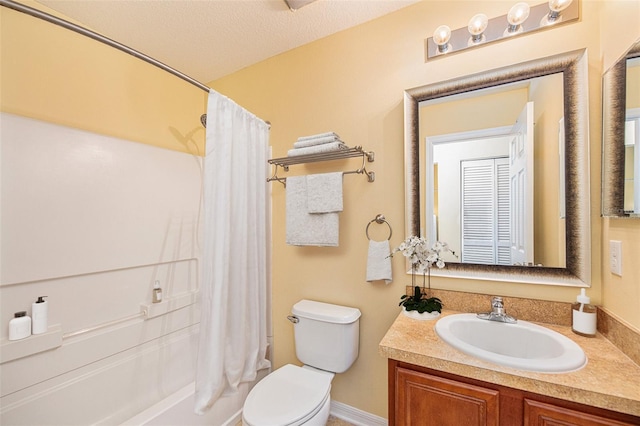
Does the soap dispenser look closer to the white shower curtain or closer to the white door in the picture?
the white door

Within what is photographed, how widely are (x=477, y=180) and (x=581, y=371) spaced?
33.6 inches

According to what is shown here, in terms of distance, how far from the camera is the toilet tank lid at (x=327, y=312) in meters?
1.52

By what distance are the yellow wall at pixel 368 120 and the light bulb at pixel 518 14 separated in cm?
8

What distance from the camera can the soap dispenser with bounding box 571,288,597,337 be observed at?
1.04 m

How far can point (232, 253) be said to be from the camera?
4.91ft

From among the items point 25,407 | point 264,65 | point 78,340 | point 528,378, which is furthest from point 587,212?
point 25,407

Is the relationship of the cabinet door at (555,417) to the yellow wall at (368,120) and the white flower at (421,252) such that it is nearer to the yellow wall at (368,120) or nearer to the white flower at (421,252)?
the yellow wall at (368,120)

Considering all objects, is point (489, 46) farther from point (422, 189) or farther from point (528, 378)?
point (528, 378)

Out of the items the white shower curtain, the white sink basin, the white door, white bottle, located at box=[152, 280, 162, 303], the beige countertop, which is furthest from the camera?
white bottle, located at box=[152, 280, 162, 303]

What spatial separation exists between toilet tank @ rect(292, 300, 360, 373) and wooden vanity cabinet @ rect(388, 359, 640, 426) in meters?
0.50

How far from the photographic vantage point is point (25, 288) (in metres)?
1.25

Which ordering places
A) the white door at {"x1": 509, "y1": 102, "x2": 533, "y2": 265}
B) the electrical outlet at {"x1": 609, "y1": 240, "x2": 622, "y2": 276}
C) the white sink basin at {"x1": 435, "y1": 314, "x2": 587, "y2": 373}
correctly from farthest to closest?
the white door at {"x1": 509, "y1": 102, "x2": 533, "y2": 265} < the electrical outlet at {"x1": 609, "y1": 240, "x2": 622, "y2": 276} < the white sink basin at {"x1": 435, "y1": 314, "x2": 587, "y2": 373}

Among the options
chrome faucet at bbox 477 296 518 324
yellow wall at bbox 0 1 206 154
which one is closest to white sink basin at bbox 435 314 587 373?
chrome faucet at bbox 477 296 518 324

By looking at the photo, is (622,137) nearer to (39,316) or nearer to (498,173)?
(498,173)
